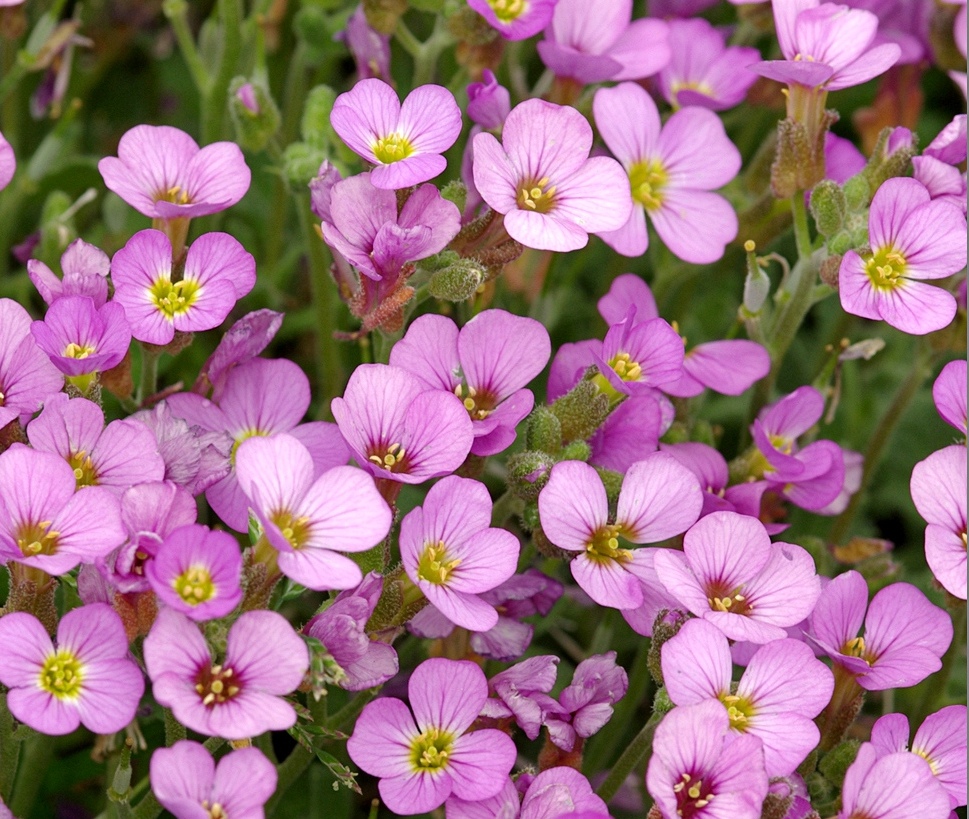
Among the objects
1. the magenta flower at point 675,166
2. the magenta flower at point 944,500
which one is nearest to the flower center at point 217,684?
the magenta flower at point 944,500

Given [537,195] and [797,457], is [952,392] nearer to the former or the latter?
[797,457]

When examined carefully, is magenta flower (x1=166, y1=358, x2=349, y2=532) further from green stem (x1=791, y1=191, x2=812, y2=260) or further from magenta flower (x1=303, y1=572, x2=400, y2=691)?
green stem (x1=791, y1=191, x2=812, y2=260)

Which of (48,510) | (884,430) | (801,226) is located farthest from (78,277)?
(884,430)

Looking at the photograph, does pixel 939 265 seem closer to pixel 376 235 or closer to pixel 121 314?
pixel 376 235

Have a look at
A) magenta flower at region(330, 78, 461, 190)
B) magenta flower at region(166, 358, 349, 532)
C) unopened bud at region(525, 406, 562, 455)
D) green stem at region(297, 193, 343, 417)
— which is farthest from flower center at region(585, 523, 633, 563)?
green stem at region(297, 193, 343, 417)

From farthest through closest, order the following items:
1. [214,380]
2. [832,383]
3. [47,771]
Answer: [832,383]
[47,771]
[214,380]

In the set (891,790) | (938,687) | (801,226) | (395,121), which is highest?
(395,121)

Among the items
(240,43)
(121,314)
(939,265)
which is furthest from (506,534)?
(240,43)
